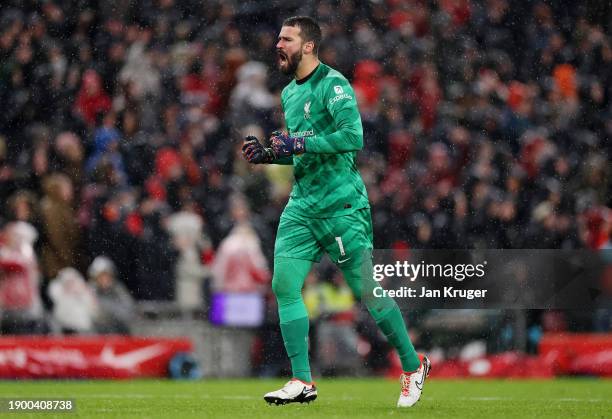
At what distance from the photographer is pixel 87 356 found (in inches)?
464

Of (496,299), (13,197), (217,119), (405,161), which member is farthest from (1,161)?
(496,299)

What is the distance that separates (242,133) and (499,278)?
415 cm

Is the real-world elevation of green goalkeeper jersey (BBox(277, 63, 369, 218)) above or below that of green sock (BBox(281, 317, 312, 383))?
above

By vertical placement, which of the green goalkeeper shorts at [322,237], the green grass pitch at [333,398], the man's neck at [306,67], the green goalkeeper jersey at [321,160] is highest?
the man's neck at [306,67]

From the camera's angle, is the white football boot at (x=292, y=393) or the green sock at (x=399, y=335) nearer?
the white football boot at (x=292, y=393)

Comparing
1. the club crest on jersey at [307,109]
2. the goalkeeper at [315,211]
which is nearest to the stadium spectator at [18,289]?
the goalkeeper at [315,211]

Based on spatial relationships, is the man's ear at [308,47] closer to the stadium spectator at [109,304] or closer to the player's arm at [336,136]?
the player's arm at [336,136]

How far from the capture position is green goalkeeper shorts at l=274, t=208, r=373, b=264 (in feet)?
23.3

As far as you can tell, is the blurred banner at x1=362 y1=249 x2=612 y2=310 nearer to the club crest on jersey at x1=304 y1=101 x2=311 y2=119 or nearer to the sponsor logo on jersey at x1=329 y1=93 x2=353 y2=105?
the club crest on jersey at x1=304 y1=101 x2=311 y2=119

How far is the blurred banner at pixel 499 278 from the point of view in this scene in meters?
11.0

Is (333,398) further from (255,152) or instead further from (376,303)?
(255,152)

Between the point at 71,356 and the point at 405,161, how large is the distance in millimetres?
4830

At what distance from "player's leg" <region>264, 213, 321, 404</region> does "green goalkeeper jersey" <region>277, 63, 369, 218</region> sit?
0.18 metres

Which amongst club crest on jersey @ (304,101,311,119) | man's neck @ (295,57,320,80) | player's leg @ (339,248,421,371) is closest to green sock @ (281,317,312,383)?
player's leg @ (339,248,421,371)
